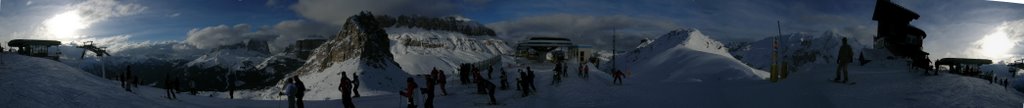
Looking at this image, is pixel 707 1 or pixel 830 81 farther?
pixel 707 1

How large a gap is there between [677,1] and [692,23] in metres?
0.35

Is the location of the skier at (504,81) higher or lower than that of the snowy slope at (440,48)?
lower

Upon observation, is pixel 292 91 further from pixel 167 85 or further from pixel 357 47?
pixel 357 47

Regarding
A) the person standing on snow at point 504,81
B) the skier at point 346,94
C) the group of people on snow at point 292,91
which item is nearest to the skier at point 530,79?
the person standing on snow at point 504,81

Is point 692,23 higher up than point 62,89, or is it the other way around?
point 692,23

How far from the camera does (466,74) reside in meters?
8.46

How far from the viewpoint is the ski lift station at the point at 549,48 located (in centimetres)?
852

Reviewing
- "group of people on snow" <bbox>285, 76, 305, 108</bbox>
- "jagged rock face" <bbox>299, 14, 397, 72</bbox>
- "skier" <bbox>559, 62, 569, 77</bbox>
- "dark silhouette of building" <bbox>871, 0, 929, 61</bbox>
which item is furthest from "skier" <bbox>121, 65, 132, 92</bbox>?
"dark silhouette of building" <bbox>871, 0, 929, 61</bbox>

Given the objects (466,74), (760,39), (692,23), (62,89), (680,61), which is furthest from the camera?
(680,61)

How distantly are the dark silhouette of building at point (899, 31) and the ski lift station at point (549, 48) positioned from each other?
14.3 feet

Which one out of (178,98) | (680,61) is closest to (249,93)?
(178,98)

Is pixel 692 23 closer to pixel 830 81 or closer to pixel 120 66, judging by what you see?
pixel 830 81

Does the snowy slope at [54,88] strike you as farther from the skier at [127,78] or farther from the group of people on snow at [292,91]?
the group of people on snow at [292,91]

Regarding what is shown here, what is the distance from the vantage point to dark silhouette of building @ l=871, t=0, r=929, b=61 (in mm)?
10031
